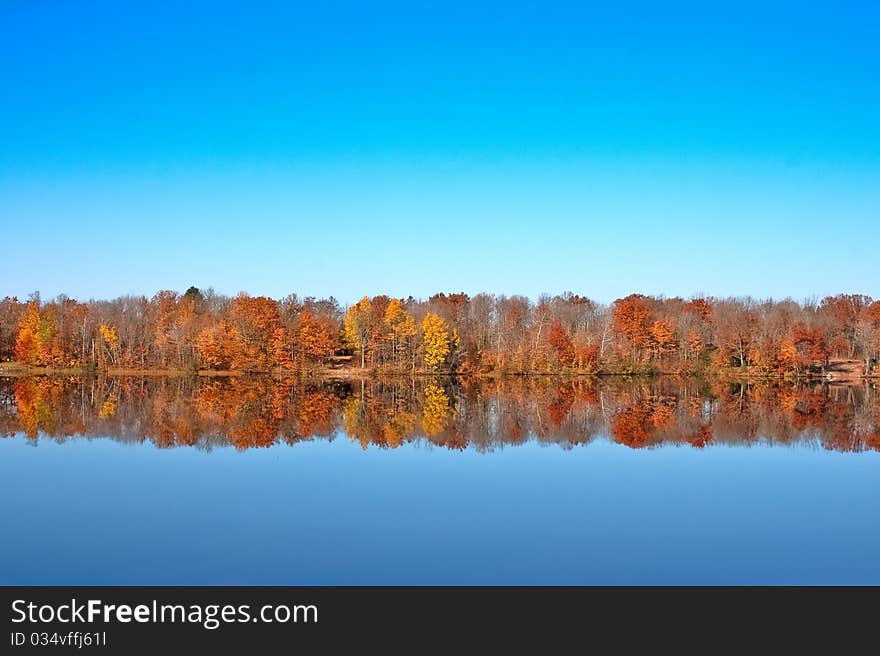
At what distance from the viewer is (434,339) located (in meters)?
68.1

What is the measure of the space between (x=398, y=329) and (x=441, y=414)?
36.0 meters

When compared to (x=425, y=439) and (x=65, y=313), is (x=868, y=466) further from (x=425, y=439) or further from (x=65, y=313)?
(x=65, y=313)

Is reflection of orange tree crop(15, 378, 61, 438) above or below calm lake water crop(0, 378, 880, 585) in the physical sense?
above

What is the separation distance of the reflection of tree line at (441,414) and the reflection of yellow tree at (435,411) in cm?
7

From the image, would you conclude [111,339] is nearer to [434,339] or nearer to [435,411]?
[434,339]

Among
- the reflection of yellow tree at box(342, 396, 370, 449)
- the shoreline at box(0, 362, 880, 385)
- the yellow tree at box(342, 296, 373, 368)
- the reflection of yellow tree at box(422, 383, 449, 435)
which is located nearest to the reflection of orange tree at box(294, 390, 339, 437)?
the reflection of yellow tree at box(342, 396, 370, 449)

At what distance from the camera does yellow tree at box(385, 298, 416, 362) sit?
6794 cm

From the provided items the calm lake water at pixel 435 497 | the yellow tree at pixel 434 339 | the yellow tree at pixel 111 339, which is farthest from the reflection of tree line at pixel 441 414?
the yellow tree at pixel 111 339

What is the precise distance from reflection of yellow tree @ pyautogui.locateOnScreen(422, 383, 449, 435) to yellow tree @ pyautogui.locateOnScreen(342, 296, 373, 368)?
775 inches

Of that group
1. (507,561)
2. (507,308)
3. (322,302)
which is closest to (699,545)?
(507,561)

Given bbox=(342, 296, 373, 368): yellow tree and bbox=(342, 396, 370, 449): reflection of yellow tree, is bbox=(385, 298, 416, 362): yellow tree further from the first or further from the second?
bbox=(342, 396, 370, 449): reflection of yellow tree

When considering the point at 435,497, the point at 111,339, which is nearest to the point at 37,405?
the point at 435,497

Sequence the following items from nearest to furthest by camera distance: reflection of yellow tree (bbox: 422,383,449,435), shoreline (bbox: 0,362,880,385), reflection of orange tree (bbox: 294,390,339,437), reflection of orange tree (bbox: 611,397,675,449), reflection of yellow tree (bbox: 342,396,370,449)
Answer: reflection of orange tree (bbox: 611,397,675,449), reflection of yellow tree (bbox: 342,396,370,449), reflection of orange tree (bbox: 294,390,339,437), reflection of yellow tree (bbox: 422,383,449,435), shoreline (bbox: 0,362,880,385)

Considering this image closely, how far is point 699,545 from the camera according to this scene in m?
11.9
